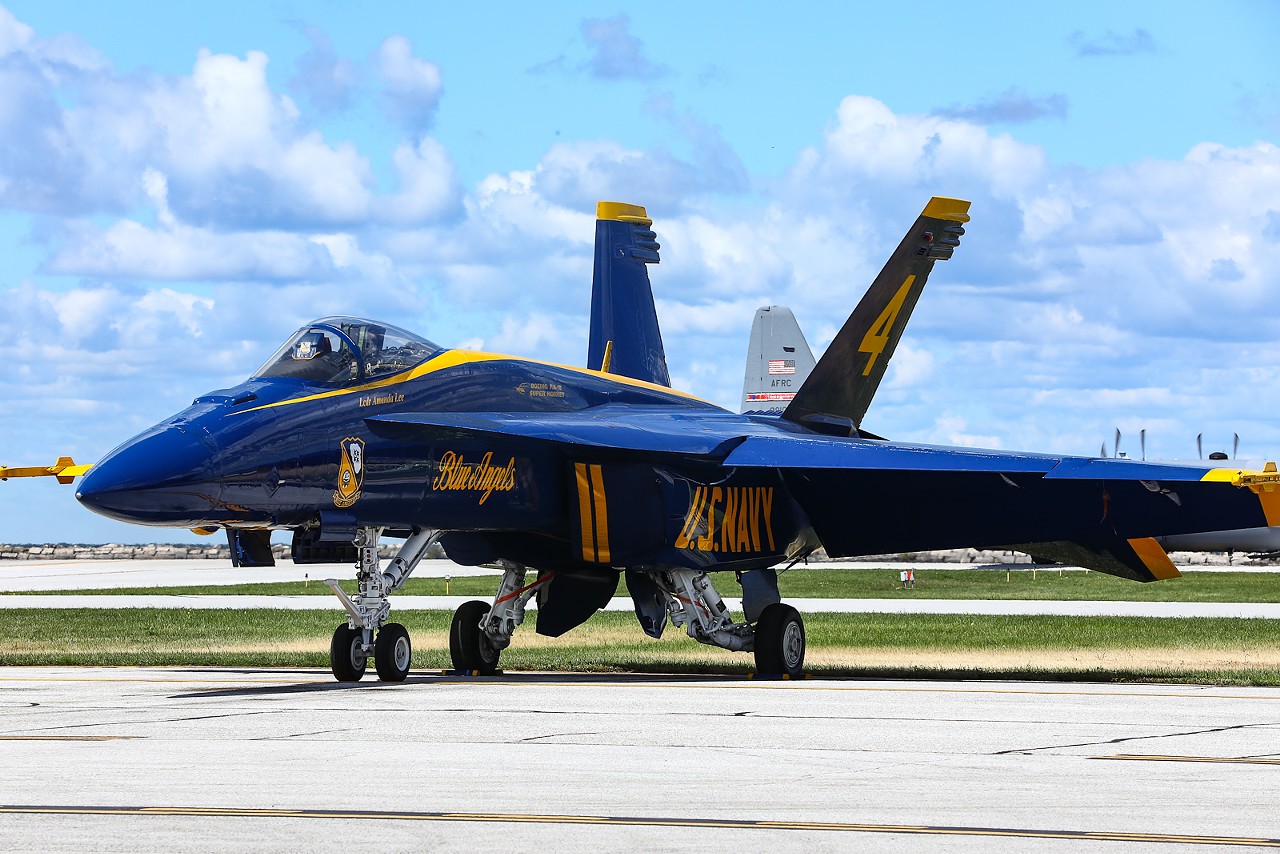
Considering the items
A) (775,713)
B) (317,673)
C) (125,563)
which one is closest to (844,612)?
(317,673)

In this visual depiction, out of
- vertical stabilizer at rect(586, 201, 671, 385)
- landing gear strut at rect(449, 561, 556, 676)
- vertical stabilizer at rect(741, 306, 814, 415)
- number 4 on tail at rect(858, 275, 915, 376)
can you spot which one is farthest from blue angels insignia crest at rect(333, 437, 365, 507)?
vertical stabilizer at rect(741, 306, 814, 415)

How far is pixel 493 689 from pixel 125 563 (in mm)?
55544

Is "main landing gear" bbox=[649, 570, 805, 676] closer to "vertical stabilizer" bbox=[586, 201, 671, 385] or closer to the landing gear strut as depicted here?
the landing gear strut

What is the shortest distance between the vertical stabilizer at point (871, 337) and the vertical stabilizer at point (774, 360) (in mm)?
14173

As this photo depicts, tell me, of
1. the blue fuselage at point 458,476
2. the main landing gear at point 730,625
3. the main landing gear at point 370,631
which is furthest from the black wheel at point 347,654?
the main landing gear at point 730,625

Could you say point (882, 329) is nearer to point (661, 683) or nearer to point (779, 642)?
point (779, 642)

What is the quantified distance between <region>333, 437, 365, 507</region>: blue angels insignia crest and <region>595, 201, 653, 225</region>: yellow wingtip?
33.8 ft

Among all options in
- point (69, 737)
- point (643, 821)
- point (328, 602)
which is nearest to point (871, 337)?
point (69, 737)

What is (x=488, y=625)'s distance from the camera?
18.2m

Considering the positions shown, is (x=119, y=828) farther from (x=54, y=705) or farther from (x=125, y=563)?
(x=125, y=563)

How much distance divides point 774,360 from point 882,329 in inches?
608

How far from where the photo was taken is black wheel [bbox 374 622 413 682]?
15.6 m

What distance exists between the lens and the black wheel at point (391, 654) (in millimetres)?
15648

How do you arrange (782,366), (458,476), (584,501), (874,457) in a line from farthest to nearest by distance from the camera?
(782,366), (584,501), (874,457), (458,476)
